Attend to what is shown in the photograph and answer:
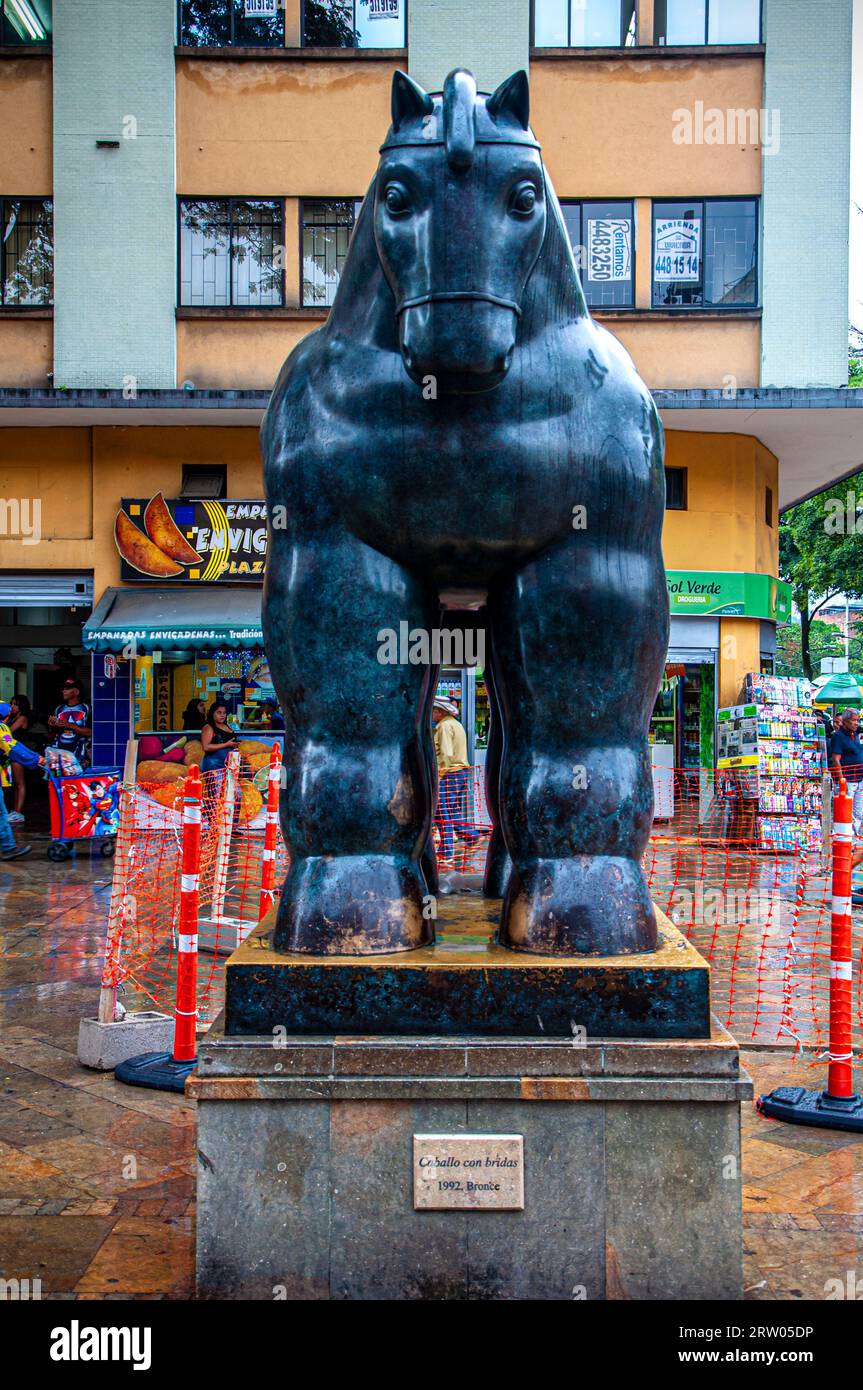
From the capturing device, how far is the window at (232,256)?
1431 centimetres

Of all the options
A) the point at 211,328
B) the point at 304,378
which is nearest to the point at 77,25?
the point at 211,328

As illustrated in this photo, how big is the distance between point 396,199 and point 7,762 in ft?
Result: 41.3

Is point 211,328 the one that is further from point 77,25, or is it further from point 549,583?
point 549,583

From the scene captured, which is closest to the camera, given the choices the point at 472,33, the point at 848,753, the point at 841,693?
the point at 848,753

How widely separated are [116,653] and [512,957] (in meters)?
11.7

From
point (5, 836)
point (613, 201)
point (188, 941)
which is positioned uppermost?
point (613, 201)

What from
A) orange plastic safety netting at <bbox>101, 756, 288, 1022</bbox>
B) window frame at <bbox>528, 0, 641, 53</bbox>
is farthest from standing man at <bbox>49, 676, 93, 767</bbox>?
window frame at <bbox>528, 0, 641, 53</bbox>

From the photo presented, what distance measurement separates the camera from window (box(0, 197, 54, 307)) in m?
14.4

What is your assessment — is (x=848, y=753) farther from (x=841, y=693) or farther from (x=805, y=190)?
(x=841, y=693)

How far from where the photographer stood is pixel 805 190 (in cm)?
1396

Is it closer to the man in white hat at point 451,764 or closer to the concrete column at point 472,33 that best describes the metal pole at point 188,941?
the man in white hat at point 451,764

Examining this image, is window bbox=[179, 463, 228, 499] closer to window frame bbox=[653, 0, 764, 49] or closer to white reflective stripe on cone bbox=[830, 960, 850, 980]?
window frame bbox=[653, 0, 764, 49]

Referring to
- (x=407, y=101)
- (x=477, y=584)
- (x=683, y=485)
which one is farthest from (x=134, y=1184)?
(x=683, y=485)

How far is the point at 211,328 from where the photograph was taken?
14.4m
